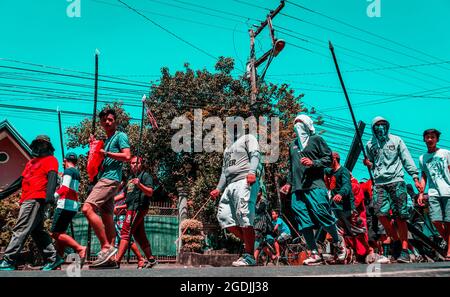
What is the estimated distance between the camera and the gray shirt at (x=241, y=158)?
5.89 metres

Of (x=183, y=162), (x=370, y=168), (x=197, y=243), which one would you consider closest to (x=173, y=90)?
(x=183, y=162)

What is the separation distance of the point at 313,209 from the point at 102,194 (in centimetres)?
256

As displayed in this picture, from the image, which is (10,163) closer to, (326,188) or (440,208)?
(326,188)

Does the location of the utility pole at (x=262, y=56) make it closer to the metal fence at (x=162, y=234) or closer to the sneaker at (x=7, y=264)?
the metal fence at (x=162, y=234)

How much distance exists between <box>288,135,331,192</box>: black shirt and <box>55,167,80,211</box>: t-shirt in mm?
3086

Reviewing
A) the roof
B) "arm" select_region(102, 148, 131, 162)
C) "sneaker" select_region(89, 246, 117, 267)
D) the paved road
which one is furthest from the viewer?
the roof

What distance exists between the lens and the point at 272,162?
63.6ft

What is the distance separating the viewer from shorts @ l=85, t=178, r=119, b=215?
5.39 metres

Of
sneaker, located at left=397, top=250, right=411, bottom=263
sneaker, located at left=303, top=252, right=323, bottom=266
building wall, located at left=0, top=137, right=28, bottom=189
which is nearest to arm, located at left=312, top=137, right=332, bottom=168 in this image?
sneaker, located at left=303, top=252, right=323, bottom=266

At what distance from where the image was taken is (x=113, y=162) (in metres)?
5.59

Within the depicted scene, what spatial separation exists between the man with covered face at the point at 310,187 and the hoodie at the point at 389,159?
1.18 metres

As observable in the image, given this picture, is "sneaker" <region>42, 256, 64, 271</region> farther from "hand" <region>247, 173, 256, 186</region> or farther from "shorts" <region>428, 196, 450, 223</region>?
"shorts" <region>428, 196, 450, 223</region>

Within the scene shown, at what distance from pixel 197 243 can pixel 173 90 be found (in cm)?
1199
